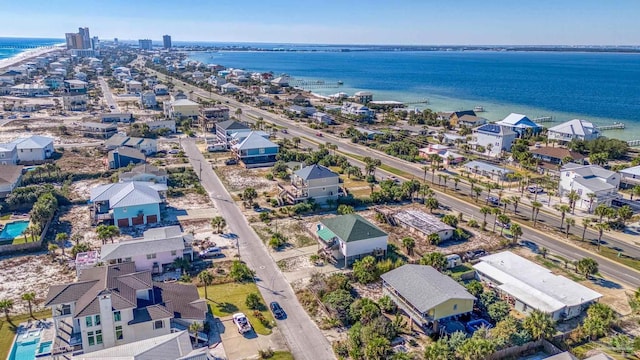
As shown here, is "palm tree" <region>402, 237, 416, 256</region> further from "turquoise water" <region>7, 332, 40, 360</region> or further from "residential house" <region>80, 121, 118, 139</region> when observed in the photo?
"residential house" <region>80, 121, 118, 139</region>

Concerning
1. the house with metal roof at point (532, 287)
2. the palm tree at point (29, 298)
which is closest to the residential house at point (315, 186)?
the house with metal roof at point (532, 287)

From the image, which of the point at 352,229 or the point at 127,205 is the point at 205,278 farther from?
the point at 127,205

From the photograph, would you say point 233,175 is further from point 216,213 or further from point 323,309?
point 323,309

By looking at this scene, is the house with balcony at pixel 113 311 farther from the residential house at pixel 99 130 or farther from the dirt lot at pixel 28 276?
the residential house at pixel 99 130

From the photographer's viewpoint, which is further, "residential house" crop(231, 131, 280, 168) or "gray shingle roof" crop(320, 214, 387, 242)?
"residential house" crop(231, 131, 280, 168)

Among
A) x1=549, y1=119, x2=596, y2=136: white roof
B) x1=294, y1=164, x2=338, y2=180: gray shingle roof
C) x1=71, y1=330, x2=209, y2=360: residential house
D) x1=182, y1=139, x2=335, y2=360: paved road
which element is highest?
x1=549, y1=119, x2=596, y2=136: white roof

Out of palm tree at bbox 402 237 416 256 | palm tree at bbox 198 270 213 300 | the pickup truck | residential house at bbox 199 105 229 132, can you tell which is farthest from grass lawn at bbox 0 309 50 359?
residential house at bbox 199 105 229 132
